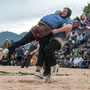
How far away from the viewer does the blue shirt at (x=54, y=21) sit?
5.92 m

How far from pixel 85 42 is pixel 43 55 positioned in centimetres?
1254

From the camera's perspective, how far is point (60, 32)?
6.06 meters

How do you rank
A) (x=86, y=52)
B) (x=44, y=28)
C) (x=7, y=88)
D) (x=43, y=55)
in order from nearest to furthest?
(x=7, y=88) → (x=44, y=28) → (x=43, y=55) → (x=86, y=52)

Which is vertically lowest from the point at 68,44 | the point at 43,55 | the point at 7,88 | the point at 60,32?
the point at 7,88

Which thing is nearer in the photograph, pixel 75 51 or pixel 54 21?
pixel 54 21

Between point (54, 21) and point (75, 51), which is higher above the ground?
point (75, 51)

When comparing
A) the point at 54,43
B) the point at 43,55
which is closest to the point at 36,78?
the point at 43,55

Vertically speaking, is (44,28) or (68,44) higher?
(68,44)

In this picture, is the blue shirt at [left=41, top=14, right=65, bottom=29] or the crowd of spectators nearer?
the blue shirt at [left=41, top=14, right=65, bottom=29]

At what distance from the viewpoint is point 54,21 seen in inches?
234

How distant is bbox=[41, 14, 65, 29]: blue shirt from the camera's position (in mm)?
5918

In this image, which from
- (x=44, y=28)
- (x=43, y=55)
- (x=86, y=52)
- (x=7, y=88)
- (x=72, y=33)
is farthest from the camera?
(x=72, y=33)

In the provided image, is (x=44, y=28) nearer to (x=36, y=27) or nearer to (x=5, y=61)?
(x=36, y=27)

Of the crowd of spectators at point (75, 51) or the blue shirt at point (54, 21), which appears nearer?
the blue shirt at point (54, 21)
